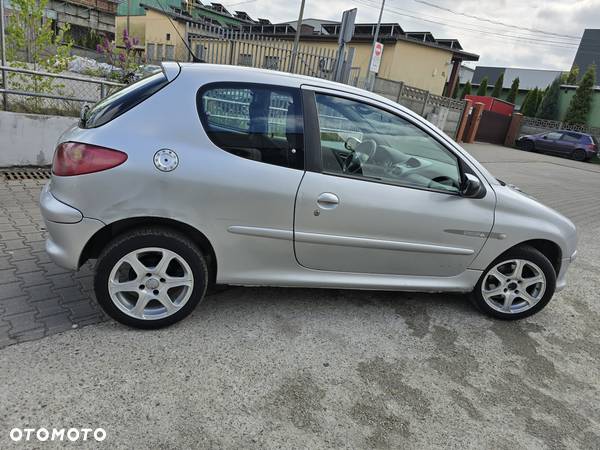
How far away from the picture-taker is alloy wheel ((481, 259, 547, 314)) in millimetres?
3484

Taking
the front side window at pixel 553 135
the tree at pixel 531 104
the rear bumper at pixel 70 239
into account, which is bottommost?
the rear bumper at pixel 70 239

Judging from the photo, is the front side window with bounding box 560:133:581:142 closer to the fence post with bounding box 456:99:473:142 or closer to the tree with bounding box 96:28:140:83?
the fence post with bounding box 456:99:473:142

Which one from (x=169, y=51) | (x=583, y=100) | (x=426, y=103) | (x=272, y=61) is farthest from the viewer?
(x=583, y=100)

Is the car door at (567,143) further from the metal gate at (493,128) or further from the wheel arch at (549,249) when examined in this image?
the wheel arch at (549,249)

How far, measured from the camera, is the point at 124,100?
8.93 ft

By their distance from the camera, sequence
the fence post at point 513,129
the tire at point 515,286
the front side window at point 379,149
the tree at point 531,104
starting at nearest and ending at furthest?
the front side window at point 379,149 → the tire at point 515,286 → the fence post at point 513,129 → the tree at point 531,104

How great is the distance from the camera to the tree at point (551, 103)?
31.0 m

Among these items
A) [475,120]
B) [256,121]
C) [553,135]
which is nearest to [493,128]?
[553,135]

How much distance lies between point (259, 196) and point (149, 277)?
33.6 inches

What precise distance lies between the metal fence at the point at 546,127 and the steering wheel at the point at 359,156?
93.1ft

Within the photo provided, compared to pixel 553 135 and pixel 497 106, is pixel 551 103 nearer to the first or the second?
pixel 497 106

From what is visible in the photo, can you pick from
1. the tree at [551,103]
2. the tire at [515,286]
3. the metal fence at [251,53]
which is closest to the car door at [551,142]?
the tree at [551,103]

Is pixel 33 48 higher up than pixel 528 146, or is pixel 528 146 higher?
pixel 33 48

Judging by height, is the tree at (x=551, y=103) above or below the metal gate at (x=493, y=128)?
above
